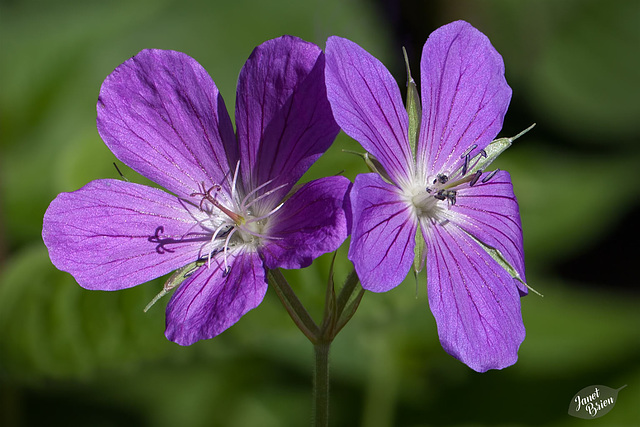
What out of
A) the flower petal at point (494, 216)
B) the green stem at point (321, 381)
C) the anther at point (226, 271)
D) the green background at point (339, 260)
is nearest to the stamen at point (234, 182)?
the anther at point (226, 271)

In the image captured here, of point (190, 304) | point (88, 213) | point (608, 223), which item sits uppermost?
point (88, 213)

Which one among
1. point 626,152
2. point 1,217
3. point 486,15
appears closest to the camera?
point 1,217

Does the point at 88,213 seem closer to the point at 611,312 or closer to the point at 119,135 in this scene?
the point at 119,135

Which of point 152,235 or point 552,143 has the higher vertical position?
point 152,235

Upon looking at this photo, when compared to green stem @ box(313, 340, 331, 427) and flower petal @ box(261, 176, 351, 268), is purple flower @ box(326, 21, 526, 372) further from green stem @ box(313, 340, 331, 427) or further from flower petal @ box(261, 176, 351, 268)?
green stem @ box(313, 340, 331, 427)

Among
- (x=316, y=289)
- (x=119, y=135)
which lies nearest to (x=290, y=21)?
(x=316, y=289)

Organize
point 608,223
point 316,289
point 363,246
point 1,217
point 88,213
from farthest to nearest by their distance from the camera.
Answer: point 608,223 → point 1,217 → point 316,289 → point 88,213 → point 363,246

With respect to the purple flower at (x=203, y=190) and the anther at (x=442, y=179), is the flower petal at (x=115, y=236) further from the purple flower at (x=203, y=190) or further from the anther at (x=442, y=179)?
the anther at (x=442, y=179)

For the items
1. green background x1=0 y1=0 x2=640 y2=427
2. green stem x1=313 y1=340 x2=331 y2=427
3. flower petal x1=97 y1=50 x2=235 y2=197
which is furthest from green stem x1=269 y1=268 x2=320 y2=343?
green background x1=0 y1=0 x2=640 y2=427
